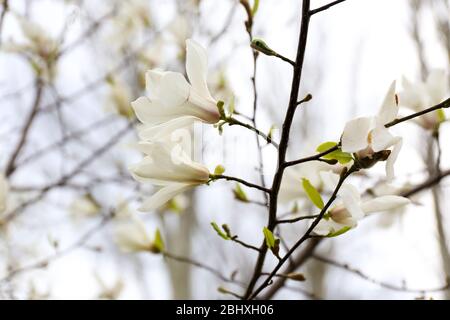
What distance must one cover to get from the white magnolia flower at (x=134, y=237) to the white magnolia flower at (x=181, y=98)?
0.47 meters

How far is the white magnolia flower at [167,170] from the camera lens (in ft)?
2.11

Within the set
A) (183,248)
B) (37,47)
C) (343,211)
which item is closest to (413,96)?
(343,211)

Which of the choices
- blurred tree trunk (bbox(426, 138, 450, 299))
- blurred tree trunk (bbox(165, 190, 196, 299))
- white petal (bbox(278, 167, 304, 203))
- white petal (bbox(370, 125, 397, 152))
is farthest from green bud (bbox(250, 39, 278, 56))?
blurred tree trunk (bbox(165, 190, 196, 299))

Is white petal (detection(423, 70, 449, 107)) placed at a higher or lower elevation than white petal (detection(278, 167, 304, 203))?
higher

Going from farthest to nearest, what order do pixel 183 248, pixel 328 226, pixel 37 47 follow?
pixel 183 248, pixel 37 47, pixel 328 226

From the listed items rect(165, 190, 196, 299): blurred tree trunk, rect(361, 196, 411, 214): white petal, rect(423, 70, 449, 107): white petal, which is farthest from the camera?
rect(165, 190, 196, 299): blurred tree trunk

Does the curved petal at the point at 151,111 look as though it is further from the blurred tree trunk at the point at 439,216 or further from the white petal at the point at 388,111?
the blurred tree trunk at the point at 439,216

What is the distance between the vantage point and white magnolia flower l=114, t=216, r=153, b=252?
1.08m

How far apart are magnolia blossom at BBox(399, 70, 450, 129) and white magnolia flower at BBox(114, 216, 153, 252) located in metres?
0.57

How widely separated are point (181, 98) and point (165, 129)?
0.14 ft

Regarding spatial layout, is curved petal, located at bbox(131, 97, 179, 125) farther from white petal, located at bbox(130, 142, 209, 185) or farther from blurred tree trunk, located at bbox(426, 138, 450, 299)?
blurred tree trunk, located at bbox(426, 138, 450, 299)

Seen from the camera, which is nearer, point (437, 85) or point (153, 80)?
point (153, 80)

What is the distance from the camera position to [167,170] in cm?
65

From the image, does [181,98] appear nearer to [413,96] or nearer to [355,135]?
[355,135]
